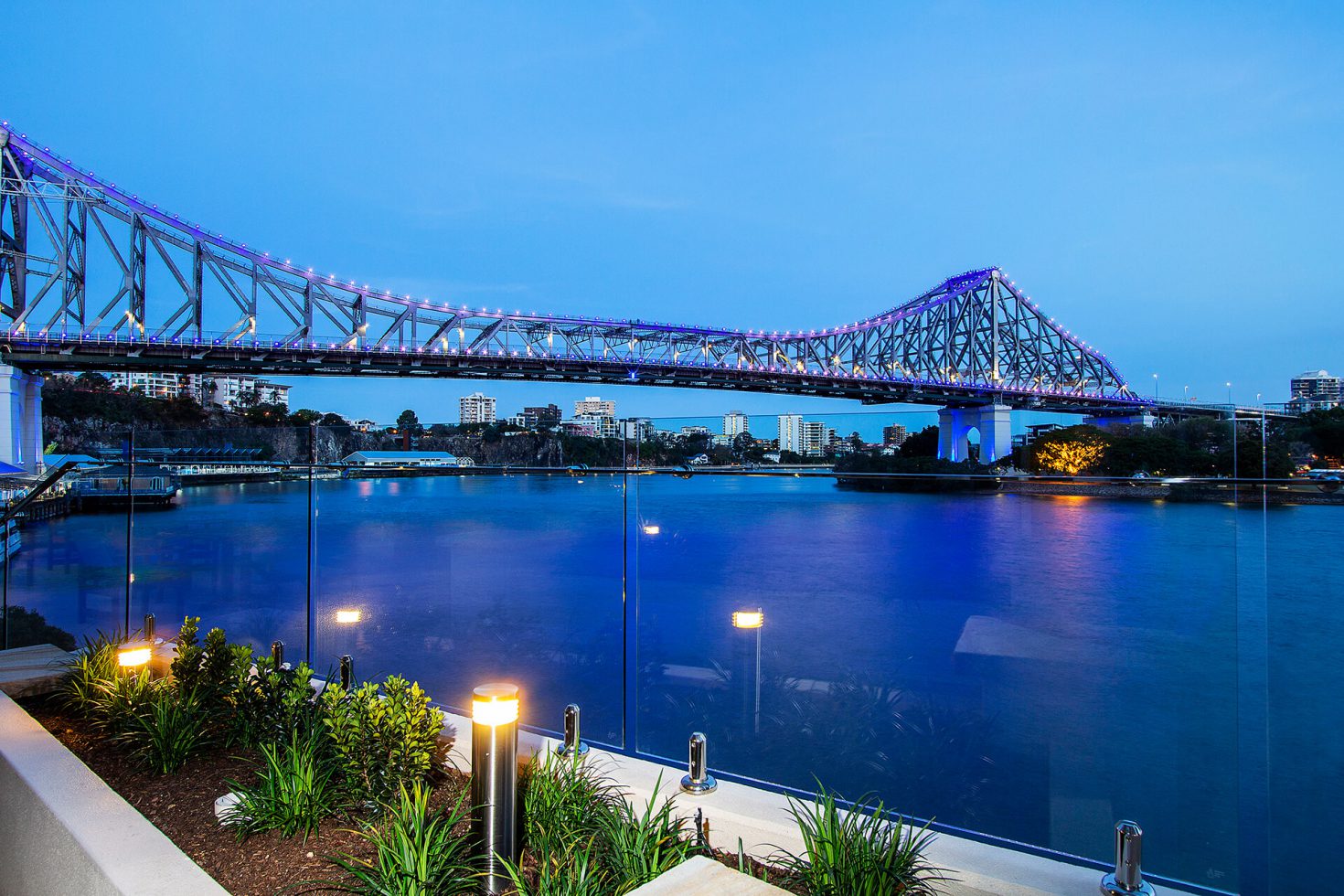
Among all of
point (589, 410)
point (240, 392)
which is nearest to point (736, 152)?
point (240, 392)

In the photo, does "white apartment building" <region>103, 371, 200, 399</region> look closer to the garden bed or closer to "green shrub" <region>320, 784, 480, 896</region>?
the garden bed

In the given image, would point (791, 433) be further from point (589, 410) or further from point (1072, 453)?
point (589, 410)

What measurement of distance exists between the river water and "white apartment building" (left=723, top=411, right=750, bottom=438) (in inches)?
10.2

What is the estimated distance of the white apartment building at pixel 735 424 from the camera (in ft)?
11.7

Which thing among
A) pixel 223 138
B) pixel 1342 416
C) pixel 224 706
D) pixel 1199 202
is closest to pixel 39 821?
pixel 224 706

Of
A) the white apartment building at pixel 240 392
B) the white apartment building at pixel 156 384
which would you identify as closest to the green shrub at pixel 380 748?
the white apartment building at pixel 240 392

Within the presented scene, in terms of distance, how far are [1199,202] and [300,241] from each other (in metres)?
112

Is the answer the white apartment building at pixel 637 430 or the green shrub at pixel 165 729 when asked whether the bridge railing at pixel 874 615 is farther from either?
the green shrub at pixel 165 729

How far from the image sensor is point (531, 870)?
2.23m

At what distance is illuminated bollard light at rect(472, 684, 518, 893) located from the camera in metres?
2.12

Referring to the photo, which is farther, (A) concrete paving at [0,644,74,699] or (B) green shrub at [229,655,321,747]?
(A) concrete paving at [0,644,74,699]

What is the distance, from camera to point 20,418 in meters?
27.8

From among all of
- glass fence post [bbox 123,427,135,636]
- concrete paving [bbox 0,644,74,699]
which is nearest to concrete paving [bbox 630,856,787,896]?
concrete paving [bbox 0,644,74,699]

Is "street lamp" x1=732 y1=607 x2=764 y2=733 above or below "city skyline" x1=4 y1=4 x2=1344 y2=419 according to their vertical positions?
below
